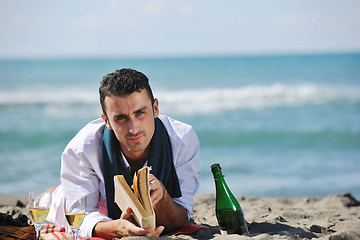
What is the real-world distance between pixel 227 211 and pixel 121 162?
883mm

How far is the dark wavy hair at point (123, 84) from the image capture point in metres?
3.09

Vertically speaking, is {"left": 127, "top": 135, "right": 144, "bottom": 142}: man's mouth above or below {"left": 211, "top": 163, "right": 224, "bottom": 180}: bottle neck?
above

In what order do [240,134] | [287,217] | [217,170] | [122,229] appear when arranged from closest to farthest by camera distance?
1. [122,229]
2. [217,170]
3. [287,217]
4. [240,134]

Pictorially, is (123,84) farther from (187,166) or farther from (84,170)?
(187,166)

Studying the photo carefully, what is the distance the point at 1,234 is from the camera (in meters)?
2.71

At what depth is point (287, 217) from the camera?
4371mm

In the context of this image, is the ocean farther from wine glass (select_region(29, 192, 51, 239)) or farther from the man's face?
wine glass (select_region(29, 192, 51, 239))

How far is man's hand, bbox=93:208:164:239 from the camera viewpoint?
2895 mm

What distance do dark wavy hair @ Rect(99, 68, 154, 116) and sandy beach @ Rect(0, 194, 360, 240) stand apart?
104cm

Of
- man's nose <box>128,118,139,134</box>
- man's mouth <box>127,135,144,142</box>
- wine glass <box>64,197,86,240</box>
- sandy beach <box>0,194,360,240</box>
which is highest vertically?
man's nose <box>128,118,139,134</box>

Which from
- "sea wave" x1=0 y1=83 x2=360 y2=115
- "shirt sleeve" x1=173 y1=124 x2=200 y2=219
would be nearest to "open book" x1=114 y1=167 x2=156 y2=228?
"shirt sleeve" x1=173 y1=124 x2=200 y2=219

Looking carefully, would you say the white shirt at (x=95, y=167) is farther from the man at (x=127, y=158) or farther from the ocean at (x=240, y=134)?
the ocean at (x=240, y=134)

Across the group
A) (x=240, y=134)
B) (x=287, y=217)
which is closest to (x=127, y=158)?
(x=287, y=217)

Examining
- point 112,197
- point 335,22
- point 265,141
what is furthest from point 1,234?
point 335,22
